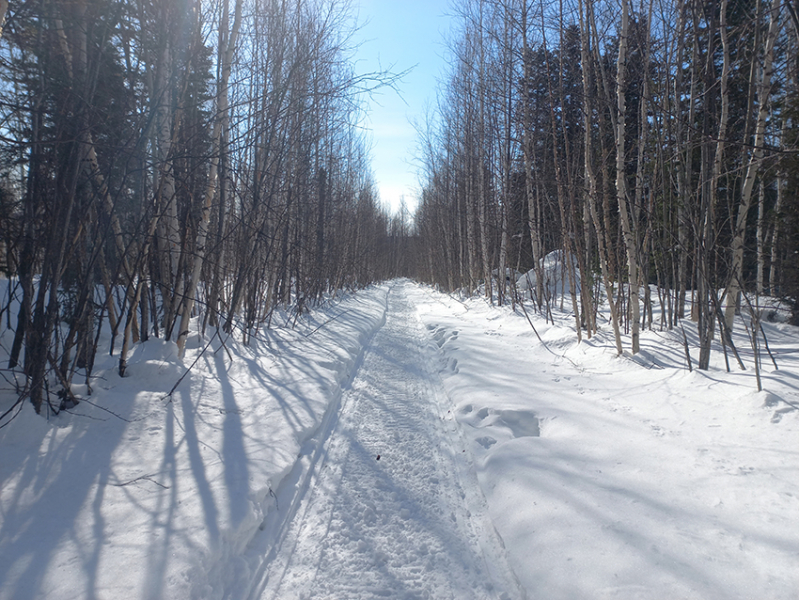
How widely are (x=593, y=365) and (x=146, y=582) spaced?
574 cm

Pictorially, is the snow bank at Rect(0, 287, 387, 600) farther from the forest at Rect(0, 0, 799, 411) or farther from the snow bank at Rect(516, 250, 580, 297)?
the snow bank at Rect(516, 250, 580, 297)

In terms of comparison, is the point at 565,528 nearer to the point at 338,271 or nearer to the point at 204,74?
the point at 204,74

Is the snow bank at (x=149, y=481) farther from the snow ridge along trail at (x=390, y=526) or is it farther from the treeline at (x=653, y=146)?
the treeline at (x=653, y=146)

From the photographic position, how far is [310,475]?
3.44 m

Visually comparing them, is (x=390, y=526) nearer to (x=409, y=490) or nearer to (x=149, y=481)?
(x=409, y=490)

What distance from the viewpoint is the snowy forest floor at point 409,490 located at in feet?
7.12

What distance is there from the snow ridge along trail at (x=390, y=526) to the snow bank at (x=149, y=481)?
0.27 m

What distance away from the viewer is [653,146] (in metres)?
8.92

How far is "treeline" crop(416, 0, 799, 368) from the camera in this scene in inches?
191

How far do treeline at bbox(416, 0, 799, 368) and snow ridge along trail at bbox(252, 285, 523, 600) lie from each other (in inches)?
114

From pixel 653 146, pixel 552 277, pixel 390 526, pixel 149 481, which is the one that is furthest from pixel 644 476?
pixel 552 277

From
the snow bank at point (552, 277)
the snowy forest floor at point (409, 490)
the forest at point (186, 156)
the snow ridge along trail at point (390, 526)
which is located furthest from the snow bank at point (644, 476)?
the snow bank at point (552, 277)

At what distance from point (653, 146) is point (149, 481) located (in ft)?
33.9

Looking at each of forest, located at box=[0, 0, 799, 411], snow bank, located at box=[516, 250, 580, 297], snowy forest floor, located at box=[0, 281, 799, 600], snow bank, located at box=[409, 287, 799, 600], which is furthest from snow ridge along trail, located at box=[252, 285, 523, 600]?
snow bank, located at box=[516, 250, 580, 297]
